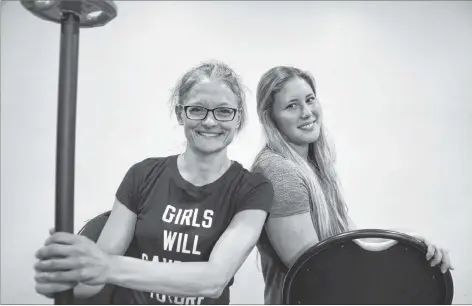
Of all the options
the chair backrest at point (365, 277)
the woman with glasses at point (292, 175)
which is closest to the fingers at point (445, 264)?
the chair backrest at point (365, 277)

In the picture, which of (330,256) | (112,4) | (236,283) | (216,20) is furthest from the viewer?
(216,20)

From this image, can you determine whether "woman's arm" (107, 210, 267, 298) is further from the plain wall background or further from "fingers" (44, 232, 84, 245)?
the plain wall background

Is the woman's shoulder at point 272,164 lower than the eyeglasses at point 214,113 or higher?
lower

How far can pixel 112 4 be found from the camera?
648 mm

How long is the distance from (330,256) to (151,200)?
0.49 metres

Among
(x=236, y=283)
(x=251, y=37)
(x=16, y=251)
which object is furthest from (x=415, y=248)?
(x=16, y=251)

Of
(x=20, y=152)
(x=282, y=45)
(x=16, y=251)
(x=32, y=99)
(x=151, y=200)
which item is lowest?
(x=16, y=251)

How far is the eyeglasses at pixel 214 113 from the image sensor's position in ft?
3.13

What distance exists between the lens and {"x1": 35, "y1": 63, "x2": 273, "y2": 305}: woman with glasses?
34.8 inches

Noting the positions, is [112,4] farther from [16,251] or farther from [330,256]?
[16,251]

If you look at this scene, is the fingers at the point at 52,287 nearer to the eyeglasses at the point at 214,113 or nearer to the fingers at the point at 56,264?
the fingers at the point at 56,264

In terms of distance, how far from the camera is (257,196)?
931 mm

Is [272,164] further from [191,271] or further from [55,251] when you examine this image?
[55,251]

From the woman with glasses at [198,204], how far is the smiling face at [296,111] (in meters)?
0.18
